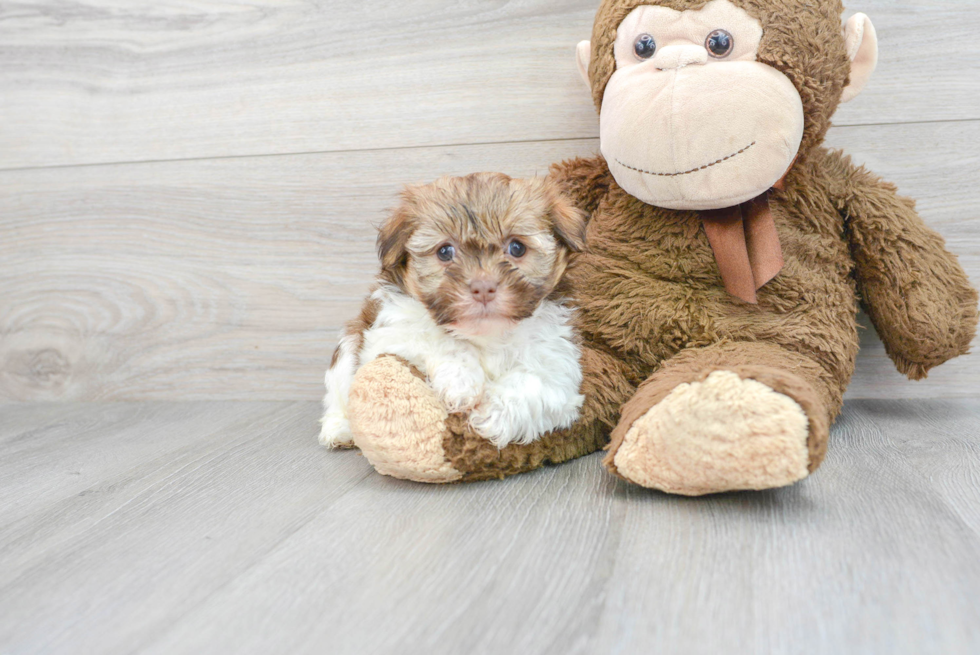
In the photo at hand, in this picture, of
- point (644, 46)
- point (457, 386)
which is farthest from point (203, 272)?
point (644, 46)

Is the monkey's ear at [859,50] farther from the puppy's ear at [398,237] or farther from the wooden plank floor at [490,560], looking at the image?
the puppy's ear at [398,237]

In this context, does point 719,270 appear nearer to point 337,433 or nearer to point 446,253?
point 446,253

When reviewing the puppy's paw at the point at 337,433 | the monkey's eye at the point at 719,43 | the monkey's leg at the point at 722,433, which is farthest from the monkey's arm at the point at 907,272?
the puppy's paw at the point at 337,433

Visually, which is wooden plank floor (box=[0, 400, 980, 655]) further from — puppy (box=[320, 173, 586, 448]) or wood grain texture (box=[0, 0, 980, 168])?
wood grain texture (box=[0, 0, 980, 168])

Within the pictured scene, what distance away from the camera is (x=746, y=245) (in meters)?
1.31

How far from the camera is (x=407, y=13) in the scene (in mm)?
1675

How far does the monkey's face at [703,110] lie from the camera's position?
1.16 meters

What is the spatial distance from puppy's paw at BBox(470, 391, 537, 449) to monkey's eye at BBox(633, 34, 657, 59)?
0.63 meters

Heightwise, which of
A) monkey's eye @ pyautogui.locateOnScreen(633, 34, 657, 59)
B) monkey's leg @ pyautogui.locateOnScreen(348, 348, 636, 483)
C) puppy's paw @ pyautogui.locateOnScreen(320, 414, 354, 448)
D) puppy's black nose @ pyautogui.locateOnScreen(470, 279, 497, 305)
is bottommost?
puppy's paw @ pyautogui.locateOnScreen(320, 414, 354, 448)

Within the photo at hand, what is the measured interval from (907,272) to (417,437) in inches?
38.1

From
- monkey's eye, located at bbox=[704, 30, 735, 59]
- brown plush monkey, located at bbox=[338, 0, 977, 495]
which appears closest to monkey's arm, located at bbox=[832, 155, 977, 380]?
brown plush monkey, located at bbox=[338, 0, 977, 495]

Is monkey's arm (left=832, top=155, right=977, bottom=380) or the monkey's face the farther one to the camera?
monkey's arm (left=832, top=155, right=977, bottom=380)

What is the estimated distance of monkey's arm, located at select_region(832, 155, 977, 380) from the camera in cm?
136

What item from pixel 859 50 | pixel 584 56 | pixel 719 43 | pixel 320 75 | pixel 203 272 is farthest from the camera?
pixel 203 272
